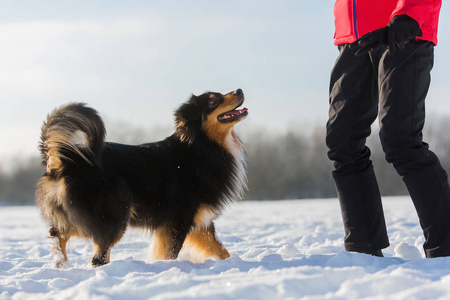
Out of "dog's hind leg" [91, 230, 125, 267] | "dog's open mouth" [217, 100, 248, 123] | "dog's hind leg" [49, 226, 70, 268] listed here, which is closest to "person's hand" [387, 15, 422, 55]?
"dog's open mouth" [217, 100, 248, 123]

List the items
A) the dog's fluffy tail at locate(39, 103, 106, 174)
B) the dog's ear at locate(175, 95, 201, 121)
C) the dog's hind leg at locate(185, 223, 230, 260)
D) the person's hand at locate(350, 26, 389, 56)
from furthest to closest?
the dog's ear at locate(175, 95, 201, 121), the dog's hind leg at locate(185, 223, 230, 260), the dog's fluffy tail at locate(39, 103, 106, 174), the person's hand at locate(350, 26, 389, 56)

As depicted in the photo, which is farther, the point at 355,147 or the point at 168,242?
the point at 168,242

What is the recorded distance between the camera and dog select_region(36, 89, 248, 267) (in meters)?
3.36

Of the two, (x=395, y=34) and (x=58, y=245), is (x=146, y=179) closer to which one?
(x=58, y=245)

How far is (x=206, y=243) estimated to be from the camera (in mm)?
3943

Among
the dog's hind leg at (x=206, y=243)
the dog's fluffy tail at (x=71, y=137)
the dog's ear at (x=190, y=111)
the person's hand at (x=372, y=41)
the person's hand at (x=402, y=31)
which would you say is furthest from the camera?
the dog's ear at (x=190, y=111)

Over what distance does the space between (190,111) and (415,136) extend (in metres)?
2.00

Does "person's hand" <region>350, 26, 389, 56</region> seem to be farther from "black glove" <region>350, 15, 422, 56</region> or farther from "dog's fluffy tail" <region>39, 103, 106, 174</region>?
A: "dog's fluffy tail" <region>39, 103, 106, 174</region>

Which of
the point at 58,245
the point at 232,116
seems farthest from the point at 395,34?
the point at 58,245

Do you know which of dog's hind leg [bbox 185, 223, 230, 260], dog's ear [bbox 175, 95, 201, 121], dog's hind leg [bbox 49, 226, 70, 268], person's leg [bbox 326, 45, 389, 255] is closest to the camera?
person's leg [bbox 326, 45, 389, 255]

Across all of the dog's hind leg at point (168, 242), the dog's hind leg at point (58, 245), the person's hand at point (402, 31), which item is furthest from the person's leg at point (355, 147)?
the dog's hind leg at point (58, 245)

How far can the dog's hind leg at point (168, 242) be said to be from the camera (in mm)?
3605

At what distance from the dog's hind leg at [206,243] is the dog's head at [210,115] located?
0.84 metres

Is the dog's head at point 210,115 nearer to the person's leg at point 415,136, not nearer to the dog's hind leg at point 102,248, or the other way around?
the dog's hind leg at point 102,248
